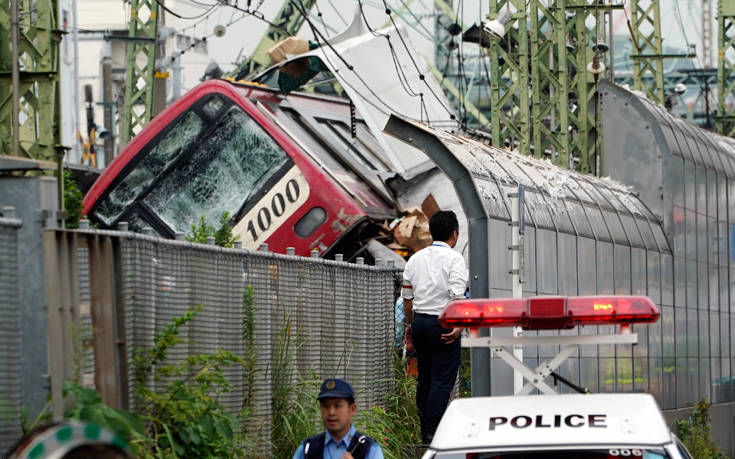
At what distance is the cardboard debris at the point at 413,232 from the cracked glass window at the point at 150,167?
3838 mm

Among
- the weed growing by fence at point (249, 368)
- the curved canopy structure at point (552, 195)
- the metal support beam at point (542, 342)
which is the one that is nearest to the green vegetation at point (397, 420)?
the weed growing by fence at point (249, 368)

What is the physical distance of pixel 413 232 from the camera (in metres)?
21.7

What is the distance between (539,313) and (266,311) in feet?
13.0

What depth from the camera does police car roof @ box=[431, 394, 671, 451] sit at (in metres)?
6.84

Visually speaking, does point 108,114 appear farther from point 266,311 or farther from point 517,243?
point 266,311

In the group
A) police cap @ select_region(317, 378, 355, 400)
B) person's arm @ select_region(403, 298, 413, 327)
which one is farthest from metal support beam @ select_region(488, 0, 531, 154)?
police cap @ select_region(317, 378, 355, 400)

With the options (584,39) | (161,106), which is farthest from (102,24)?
(584,39)

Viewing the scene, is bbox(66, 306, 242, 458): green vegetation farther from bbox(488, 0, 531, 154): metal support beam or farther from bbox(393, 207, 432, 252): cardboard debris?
bbox(488, 0, 531, 154): metal support beam

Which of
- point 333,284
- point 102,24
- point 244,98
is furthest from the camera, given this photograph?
point 102,24

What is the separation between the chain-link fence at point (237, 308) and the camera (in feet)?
28.3

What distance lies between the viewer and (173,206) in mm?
23641

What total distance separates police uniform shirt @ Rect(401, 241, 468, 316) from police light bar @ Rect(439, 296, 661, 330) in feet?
13.0

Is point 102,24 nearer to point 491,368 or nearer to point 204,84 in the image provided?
point 204,84

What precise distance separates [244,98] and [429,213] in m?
3.58
